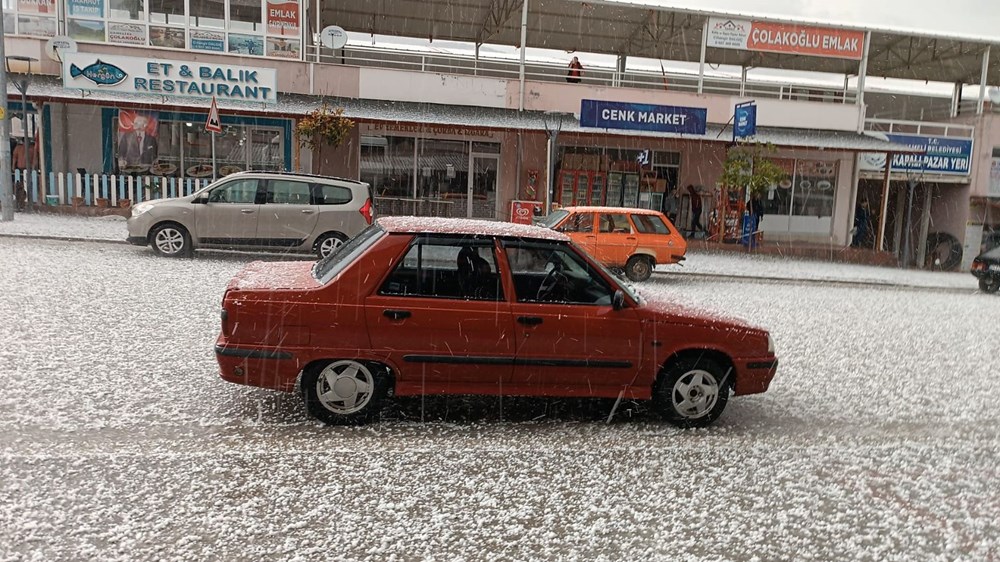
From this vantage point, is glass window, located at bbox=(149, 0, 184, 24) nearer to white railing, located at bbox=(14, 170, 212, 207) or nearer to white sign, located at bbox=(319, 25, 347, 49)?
white sign, located at bbox=(319, 25, 347, 49)

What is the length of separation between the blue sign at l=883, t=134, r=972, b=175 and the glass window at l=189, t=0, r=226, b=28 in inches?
913

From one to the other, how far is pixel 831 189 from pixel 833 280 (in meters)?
10.2

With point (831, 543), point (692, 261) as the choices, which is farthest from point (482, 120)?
point (831, 543)

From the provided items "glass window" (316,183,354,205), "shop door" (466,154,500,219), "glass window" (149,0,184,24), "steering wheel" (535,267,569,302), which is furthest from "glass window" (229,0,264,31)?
"steering wheel" (535,267,569,302)

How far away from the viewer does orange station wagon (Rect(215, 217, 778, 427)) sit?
4867 millimetres

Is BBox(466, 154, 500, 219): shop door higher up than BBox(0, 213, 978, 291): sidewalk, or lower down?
higher up

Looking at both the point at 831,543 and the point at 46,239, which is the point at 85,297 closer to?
the point at 46,239

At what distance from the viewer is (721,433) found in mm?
5387

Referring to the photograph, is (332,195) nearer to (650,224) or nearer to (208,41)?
(650,224)

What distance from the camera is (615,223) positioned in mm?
13789

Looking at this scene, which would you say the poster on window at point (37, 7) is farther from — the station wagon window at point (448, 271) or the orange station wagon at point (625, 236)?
the station wagon window at point (448, 271)

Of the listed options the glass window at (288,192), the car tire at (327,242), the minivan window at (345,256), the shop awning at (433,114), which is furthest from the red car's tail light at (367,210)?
the minivan window at (345,256)

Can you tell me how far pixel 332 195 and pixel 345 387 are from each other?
8511mm

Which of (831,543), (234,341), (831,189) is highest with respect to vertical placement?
(831,189)
